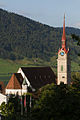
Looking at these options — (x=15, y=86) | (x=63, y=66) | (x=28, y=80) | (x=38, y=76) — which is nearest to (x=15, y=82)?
(x=15, y=86)

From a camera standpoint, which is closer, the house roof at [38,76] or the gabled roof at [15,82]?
the gabled roof at [15,82]

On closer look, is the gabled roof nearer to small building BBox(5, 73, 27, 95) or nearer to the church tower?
small building BBox(5, 73, 27, 95)

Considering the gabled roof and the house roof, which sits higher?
the house roof

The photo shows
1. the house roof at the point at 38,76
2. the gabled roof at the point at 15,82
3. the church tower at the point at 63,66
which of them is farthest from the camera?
the church tower at the point at 63,66

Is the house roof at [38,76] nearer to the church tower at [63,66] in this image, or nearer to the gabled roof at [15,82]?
the gabled roof at [15,82]

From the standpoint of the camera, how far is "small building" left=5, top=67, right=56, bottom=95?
128625mm

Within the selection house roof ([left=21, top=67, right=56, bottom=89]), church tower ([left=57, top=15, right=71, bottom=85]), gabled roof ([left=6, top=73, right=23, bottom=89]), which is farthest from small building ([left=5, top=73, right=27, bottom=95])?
church tower ([left=57, top=15, right=71, bottom=85])

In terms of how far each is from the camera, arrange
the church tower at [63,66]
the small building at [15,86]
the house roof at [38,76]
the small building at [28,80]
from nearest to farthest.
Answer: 1. the small building at [15,86]
2. the small building at [28,80]
3. the house roof at [38,76]
4. the church tower at [63,66]

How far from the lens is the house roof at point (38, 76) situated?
134875mm

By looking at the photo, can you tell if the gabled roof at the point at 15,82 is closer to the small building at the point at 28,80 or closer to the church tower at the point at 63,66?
the small building at the point at 28,80

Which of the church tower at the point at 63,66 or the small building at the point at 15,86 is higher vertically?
the church tower at the point at 63,66

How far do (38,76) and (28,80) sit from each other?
24.7 ft

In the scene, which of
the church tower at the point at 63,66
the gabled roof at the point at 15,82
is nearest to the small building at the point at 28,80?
the gabled roof at the point at 15,82

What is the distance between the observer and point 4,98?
96125 mm
